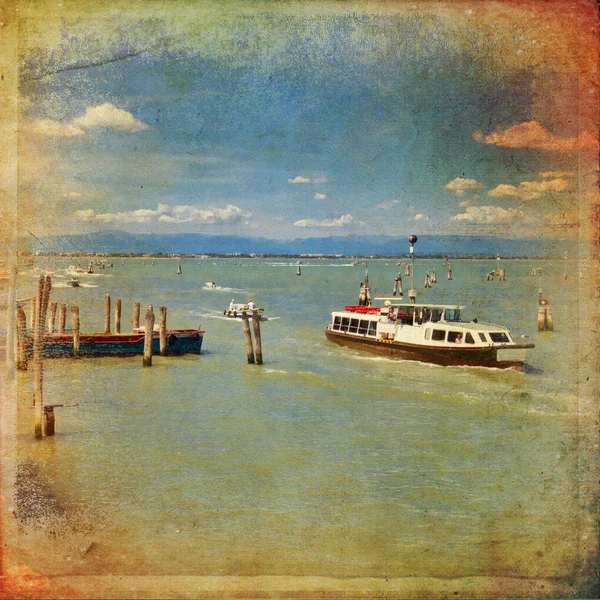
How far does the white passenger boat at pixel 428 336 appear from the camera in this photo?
15.8 metres

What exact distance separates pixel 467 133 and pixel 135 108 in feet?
15.1

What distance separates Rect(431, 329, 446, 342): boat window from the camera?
55.1 feet

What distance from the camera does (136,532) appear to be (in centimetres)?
834

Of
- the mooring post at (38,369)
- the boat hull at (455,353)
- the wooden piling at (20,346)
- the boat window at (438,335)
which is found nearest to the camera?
the mooring post at (38,369)

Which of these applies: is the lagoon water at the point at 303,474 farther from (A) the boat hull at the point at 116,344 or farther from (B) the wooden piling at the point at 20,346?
(A) the boat hull at the point at 116,344

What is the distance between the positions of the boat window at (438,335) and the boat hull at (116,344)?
5839 mm

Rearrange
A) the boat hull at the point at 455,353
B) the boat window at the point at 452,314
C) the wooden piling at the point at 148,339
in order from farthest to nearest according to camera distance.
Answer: the boat window at the point at 452,314, the wooden piling at the point at 148,339, the boat hull at the point at 455,353

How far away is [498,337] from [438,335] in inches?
56.3

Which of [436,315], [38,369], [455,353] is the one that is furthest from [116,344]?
[455,353]

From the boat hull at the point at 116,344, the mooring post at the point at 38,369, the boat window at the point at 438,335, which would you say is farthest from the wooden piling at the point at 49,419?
the boat window at the point at 438,335

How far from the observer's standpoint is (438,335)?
1689cm

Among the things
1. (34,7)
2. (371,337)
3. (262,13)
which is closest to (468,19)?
(262,13)

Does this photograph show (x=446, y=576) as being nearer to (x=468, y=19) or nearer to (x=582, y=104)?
(x=582, y=104)

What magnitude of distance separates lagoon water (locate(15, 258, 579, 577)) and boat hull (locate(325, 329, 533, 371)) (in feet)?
2.75
